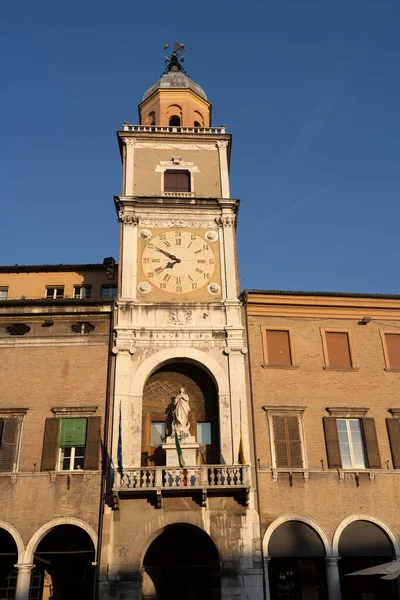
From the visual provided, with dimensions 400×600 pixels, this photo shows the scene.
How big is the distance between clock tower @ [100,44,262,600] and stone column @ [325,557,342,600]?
2773mm

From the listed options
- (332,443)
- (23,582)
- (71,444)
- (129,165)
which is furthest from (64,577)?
(129,165)

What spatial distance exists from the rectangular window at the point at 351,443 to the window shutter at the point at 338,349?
2498 millimetres

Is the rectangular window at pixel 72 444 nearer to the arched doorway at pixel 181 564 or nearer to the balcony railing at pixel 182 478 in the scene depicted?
the balcony railing at pixel 182 478

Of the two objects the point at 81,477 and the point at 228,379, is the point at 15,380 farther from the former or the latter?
the point at 228,379

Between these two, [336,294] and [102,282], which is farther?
[102,282]

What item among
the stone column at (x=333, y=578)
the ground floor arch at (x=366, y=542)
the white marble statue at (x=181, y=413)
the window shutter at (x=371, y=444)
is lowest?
the stone column at (x=333, y=578)

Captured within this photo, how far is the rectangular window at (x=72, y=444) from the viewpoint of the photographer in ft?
77.9

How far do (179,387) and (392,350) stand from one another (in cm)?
960

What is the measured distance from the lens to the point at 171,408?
25047mm

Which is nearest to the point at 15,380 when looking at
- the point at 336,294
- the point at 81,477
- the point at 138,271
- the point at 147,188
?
the point at 81,477

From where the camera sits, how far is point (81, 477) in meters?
23.2

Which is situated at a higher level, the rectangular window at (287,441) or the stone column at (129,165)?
the stone column at (129,165)

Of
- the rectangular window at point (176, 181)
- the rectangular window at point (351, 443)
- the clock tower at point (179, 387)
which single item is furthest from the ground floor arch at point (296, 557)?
the rectangular window at point (176, 181)

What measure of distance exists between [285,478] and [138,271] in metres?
10.9
